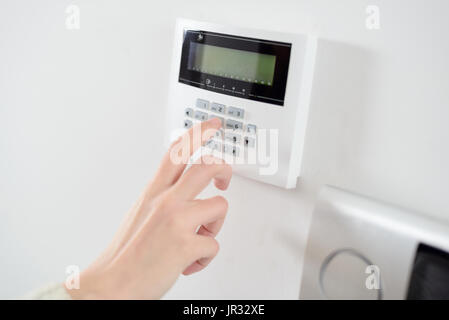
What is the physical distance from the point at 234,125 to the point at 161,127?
0.08 metres

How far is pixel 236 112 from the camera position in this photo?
0.31 m

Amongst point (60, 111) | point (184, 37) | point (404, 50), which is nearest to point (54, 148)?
point (60, 111)

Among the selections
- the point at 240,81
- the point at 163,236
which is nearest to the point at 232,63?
the point at 240,81

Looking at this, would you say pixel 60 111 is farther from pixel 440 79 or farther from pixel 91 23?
pixel 440 79

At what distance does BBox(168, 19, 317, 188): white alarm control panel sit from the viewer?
288mm

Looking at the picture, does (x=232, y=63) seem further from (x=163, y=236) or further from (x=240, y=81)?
(x=163, y=236)

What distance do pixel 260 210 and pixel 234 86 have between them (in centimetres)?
9

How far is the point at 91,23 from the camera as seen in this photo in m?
0.40

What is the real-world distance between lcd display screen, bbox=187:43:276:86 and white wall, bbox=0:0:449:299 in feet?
0.10

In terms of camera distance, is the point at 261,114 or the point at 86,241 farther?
the point at 86,241

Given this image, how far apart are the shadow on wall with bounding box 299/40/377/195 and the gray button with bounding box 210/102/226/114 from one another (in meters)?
0.06

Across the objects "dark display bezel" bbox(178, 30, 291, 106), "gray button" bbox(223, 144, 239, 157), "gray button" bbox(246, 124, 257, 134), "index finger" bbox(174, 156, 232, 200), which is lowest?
"index finger" bbox(174, 156, 232, 200)

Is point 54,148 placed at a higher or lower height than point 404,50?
lower

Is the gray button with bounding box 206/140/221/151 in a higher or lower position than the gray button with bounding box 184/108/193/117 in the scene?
lower
